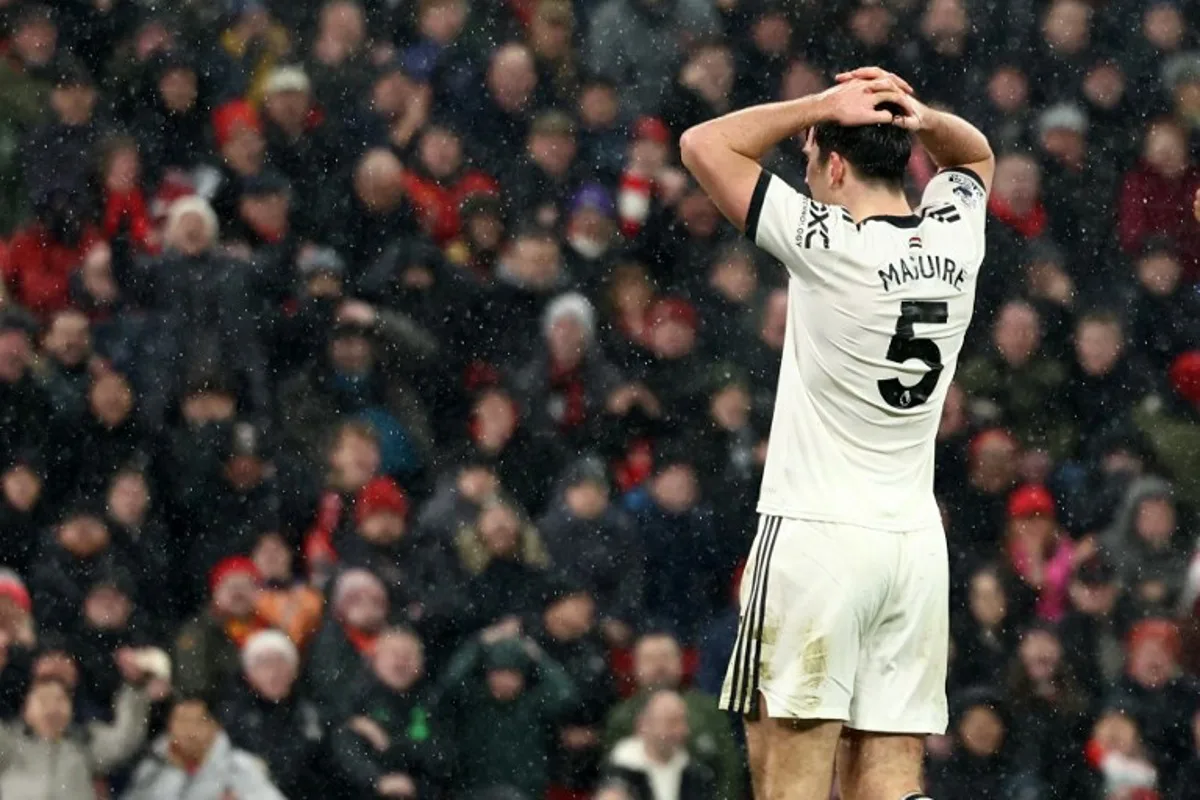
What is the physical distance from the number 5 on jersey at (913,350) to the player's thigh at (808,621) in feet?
0.78

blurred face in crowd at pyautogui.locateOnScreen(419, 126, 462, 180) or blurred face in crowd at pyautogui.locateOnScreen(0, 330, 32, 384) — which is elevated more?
blurred face in crowd at pyautogui.locateOnScreen(419, 126, 462, 180)

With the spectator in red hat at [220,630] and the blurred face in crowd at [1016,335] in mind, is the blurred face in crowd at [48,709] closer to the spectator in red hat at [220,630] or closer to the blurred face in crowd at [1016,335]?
the spectator in red hat at [220,630]

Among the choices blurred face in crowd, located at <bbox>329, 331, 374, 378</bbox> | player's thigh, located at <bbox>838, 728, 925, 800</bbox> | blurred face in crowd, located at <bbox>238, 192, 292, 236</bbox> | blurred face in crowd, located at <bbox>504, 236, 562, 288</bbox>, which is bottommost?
player's thigh, located at <bbox>838, 728, 925, 800</bbox>

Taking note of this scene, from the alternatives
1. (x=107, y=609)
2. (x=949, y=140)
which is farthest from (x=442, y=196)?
(x=949, y=140)

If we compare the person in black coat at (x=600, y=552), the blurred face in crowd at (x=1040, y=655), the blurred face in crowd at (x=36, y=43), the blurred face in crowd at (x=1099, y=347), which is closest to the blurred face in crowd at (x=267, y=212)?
the blurred face in crowd at (x=36, y=43)

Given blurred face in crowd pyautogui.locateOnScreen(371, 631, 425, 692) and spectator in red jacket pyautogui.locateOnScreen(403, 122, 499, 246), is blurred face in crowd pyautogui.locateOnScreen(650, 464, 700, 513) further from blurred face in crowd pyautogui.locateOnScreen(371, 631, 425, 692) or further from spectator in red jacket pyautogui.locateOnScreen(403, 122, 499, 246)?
spectator in red jacket pyautogui.locateOnScreen(403, 122, 499, 246)

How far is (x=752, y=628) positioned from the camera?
144 inches

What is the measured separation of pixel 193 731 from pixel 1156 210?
3348 millimetres

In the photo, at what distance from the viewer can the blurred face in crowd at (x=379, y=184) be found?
696 centimetres

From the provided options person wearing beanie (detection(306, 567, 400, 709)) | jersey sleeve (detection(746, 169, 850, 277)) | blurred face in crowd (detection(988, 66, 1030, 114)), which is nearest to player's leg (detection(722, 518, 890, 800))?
jersey sleeve (detection(746, 169, 850, 277))

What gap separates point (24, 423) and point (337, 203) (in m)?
1.16

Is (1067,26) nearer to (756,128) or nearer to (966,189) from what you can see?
(966,189)

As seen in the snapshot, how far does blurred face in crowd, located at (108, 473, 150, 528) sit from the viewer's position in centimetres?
660

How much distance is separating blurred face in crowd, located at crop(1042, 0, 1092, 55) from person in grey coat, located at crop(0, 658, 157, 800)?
3600mm
